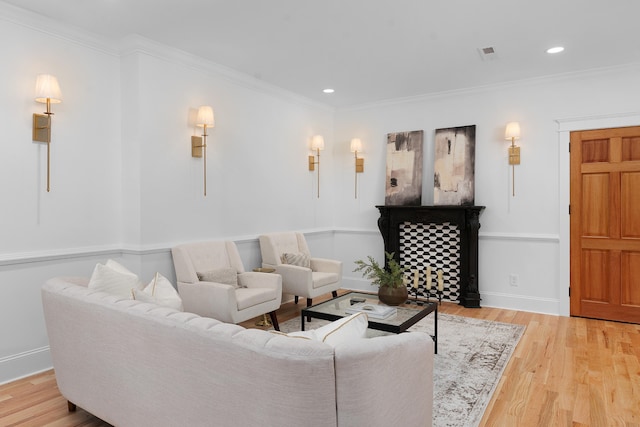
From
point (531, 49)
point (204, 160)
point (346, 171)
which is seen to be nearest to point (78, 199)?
point (204, 160)

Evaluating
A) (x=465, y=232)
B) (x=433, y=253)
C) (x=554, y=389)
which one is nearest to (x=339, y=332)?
(x=554, y=389)

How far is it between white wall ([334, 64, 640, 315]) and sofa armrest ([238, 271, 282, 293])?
243 centimetres

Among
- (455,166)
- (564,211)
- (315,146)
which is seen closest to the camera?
(564,211)

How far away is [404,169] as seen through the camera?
18.0 ft

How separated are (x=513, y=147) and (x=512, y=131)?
0.19 meters

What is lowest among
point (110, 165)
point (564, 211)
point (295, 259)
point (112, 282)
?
point (295, 259)

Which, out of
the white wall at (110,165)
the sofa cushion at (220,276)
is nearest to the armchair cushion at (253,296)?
the sofa cushion at (220,276)

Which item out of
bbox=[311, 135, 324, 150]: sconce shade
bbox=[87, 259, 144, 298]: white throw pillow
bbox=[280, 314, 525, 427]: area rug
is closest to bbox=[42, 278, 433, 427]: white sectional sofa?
bbox=[87, 259, 144, 298]: white throw pillow

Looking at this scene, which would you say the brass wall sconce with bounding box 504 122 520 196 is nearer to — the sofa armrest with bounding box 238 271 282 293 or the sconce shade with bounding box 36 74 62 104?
the sofa armrest with bounding box 238 271 282 293

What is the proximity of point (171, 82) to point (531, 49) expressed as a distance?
326 centimetres

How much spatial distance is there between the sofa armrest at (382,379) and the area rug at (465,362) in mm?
931

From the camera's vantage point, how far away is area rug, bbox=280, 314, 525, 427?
252 cm

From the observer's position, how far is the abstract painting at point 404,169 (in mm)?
5395

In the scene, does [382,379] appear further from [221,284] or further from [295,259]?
[295,259]
